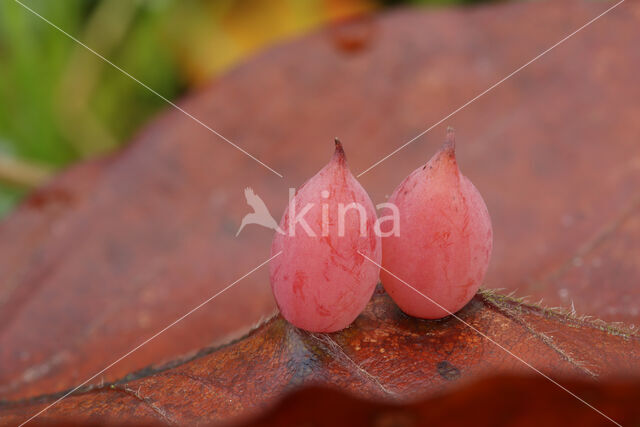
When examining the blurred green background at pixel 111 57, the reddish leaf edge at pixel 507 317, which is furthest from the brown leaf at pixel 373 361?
the blurred green background at pixel 111 57

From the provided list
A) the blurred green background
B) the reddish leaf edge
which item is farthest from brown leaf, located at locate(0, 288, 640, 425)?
the blurred green background

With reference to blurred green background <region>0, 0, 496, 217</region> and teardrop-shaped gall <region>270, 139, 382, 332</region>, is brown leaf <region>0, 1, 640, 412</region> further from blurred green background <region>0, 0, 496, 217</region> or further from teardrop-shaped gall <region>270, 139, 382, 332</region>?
blurred green background <region>0, 0, 496, 217</region>

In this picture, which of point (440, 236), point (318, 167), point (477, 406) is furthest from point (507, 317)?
point (318, 167)

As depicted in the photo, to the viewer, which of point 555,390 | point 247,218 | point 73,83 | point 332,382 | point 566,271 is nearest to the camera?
point 555,390

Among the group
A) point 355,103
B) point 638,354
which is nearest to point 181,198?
point 355,103

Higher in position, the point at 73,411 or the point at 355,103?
the point at 355,103

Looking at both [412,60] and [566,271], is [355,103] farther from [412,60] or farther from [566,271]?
[566,271]
